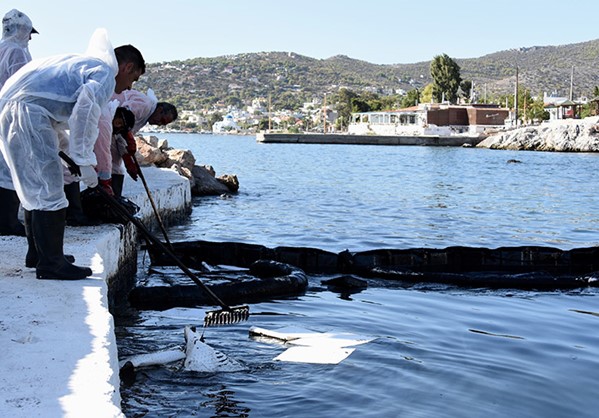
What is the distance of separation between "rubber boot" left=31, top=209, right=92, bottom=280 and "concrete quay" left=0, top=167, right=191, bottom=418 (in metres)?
0.08

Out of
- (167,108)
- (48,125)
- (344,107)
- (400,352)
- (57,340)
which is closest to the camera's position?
(57,340)

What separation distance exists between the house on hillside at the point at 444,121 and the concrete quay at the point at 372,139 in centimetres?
436

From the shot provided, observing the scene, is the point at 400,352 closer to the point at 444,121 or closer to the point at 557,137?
the point at 557,137

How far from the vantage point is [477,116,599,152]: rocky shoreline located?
270ft

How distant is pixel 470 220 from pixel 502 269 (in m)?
8.87

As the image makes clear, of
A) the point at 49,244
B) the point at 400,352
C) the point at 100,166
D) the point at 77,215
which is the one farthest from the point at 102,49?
the point at 400,352

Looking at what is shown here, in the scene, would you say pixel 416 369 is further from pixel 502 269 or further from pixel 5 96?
pixel 502 269

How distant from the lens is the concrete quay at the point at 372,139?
101562mm

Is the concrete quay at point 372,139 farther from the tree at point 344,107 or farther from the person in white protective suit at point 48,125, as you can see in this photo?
the person in white protective suit at point 48,125

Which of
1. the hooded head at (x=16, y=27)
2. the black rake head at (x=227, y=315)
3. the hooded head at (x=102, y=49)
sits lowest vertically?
the black rake head at (x=227, y=315)

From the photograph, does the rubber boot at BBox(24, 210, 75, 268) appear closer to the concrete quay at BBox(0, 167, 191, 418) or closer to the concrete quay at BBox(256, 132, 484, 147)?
the concrete quay at BBox(0, 167, 191, 418)

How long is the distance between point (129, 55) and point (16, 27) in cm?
216

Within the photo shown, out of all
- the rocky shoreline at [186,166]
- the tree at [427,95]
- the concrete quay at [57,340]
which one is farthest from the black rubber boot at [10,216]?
the tree at [427,95]

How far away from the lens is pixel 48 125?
6277mm
